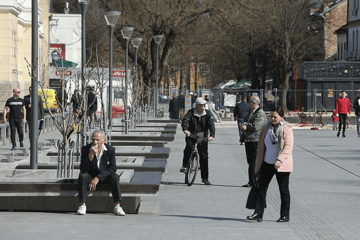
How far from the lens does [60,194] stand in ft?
31.2

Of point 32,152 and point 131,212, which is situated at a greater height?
point 32,152

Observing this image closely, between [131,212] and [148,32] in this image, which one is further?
[148,32]

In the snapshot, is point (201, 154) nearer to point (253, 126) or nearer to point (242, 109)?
point (253, 126)

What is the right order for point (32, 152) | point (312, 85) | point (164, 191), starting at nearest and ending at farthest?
point (32, 152)
point (164, 191)
point (312, 85)

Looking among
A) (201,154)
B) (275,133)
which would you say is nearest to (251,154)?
(201,154)

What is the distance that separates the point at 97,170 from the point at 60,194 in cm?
58

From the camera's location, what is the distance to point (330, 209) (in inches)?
405

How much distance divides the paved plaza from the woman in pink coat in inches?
8.8

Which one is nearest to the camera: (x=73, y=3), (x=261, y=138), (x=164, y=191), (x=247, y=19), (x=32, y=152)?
(x=261, y=138)

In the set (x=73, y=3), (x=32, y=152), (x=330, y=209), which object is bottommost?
(x=330, y=209)

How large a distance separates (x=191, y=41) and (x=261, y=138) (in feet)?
104

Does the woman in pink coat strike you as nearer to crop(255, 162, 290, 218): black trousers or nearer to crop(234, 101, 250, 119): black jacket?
crop(255, 162, 290, 218): black trousers

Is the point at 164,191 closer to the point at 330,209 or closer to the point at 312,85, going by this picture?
the point at 330,209

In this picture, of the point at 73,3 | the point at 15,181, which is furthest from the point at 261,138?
the point at 73,3
